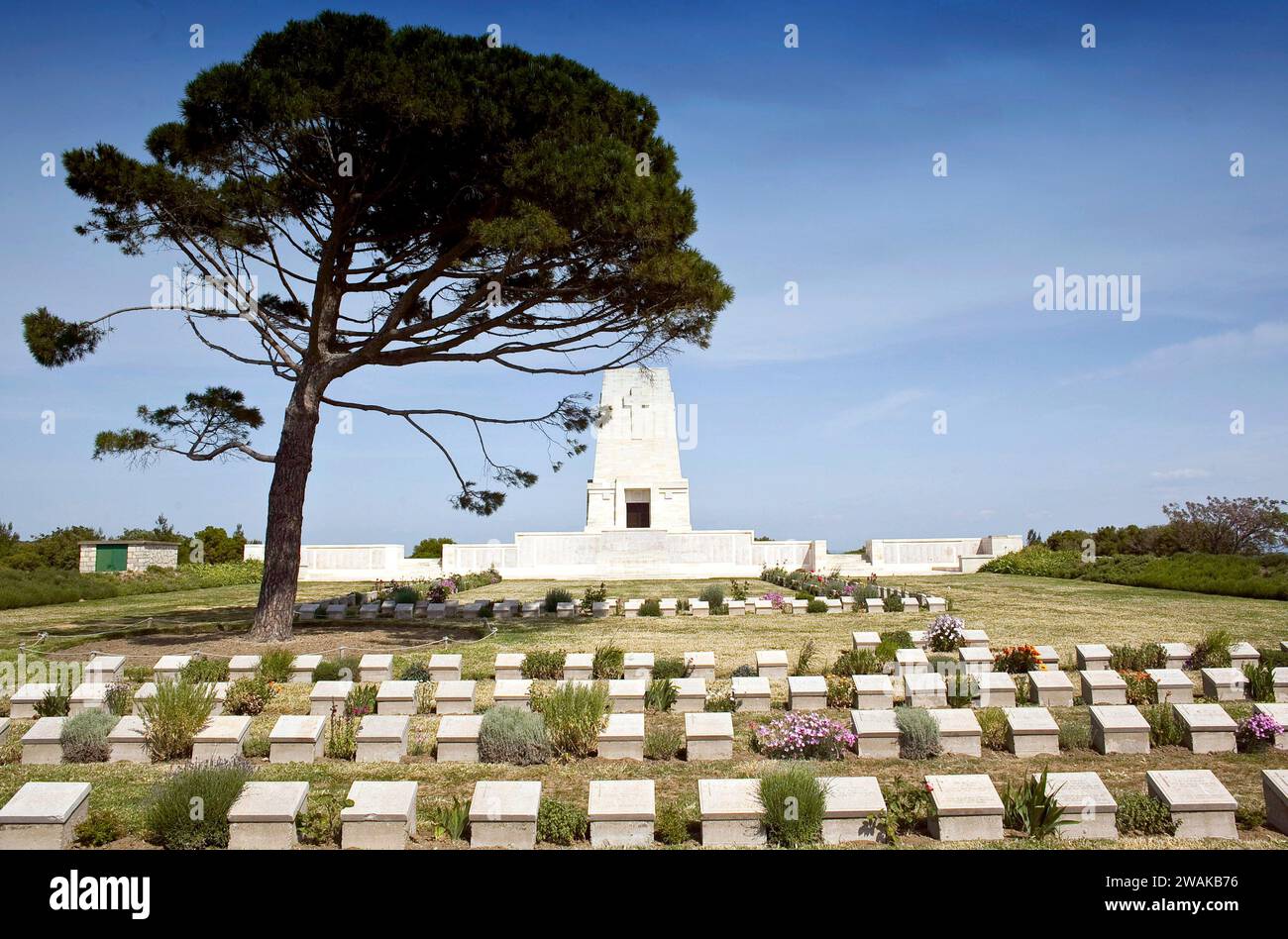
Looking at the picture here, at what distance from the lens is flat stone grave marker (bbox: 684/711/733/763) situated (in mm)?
7430

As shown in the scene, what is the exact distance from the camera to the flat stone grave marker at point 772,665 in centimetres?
1066

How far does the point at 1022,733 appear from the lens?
24.7 ft

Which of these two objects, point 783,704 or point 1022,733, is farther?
point 783,704

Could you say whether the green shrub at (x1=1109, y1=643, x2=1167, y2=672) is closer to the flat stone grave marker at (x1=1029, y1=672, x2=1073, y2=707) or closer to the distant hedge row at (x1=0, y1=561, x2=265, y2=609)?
the flat stone grave marker at (x1=1029, y1=672, x2=1073, y2=707)

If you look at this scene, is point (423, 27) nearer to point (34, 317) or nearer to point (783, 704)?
point (34, 317)

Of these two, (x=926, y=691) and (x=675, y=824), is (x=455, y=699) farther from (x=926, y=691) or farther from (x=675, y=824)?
(x=926, y=691)

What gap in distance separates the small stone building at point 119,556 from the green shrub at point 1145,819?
28953 millimetres

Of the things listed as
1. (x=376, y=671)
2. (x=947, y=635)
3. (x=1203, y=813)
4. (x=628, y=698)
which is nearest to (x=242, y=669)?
(x=376, y=671)

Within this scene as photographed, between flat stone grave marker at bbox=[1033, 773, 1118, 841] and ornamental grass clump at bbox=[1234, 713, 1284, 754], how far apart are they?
8.57 ft

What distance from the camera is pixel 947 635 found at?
12.2 m

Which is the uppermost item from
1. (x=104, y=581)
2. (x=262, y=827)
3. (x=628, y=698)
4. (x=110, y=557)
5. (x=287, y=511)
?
(x=287, y=511)

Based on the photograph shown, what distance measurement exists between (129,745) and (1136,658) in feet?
31.8
